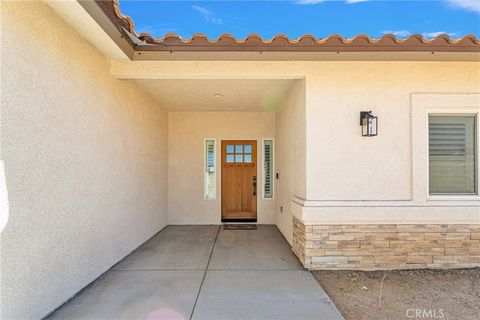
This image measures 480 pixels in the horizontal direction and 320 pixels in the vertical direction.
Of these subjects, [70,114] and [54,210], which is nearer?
[54,210]

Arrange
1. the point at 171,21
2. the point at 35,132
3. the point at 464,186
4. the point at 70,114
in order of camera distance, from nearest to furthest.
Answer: the point at 35,132 → the point at 70,114 → the point at 464,186 → the point at 171,21

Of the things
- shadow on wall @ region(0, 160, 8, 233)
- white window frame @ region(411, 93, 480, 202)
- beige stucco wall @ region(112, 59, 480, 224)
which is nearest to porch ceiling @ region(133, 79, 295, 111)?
beige stucco wall @ region(112, 59, 480, 224)

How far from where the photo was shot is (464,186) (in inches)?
181

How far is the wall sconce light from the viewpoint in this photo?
4.31 m

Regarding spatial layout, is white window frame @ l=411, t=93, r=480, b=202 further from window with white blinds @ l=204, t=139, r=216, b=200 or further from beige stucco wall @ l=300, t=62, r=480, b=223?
window with white blinds @ l=204, t=139, r=216, b=200

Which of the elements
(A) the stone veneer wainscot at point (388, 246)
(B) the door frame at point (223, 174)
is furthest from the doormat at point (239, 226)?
(A) the stone veneer wainscot at point (388, 246)

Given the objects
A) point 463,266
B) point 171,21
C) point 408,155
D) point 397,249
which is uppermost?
point 171,21

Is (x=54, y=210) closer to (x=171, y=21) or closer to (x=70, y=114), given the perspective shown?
(x=70, y=114)

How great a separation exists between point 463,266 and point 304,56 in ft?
14.5

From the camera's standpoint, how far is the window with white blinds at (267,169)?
26.9ft

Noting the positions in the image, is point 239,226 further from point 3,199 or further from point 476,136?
point 3,199

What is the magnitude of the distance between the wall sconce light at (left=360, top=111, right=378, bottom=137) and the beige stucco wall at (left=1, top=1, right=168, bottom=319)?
4.31 metres

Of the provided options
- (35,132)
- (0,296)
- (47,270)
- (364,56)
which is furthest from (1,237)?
(364,56)

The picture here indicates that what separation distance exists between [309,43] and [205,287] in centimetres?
389
